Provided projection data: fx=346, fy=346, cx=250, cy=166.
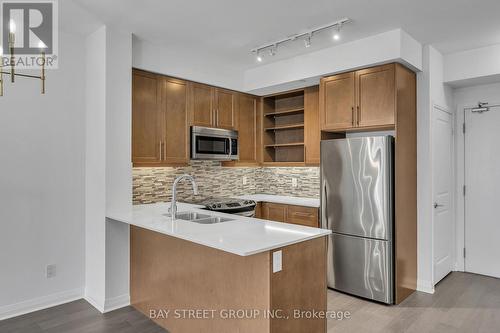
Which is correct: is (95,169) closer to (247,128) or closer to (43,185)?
(43,185)

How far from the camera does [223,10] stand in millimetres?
2900

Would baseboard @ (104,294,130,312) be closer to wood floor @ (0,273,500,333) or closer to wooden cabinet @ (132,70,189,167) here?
wood floor @ (0,273,500,333)

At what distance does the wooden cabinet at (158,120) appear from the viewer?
3678 mm

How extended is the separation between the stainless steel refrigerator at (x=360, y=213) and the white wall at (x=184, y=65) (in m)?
1.60

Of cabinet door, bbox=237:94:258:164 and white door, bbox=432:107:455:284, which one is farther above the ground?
cabinet door, bbox=237:94:258:164

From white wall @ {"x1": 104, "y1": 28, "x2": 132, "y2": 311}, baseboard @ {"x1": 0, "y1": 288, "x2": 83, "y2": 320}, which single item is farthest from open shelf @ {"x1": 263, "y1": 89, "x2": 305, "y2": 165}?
baseboard @ {"x1": 0, "y1": 288, "x2": 83, "y2": 320}

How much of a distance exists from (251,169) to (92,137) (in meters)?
2.57

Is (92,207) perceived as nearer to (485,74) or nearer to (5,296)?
(5,296)

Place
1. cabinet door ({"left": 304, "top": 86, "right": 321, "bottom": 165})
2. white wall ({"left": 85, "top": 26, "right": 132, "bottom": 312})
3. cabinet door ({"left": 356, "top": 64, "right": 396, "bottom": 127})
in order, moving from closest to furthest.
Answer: white wall ({"left": 85, "top": 26, "right": 132, "bottom": 312})
cabinet door ({"left": 356, "top": 64, "right": 396, "bottom": 127})
cabinet door ({"left": 304, "top": 86, "right": 321, "bottom": 165})

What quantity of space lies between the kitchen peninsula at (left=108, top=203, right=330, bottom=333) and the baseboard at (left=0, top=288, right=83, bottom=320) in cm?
92

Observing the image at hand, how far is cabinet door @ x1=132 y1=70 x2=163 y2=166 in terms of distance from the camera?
144 inches

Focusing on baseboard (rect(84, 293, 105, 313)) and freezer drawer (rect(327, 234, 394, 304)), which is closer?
baseboard (rect(84, 293, 105, 313))

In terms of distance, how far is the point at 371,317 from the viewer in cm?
310

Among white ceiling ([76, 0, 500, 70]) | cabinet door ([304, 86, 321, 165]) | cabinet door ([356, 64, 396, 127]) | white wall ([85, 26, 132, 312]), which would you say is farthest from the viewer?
cabinet door ([304, 86, 321, 165])
